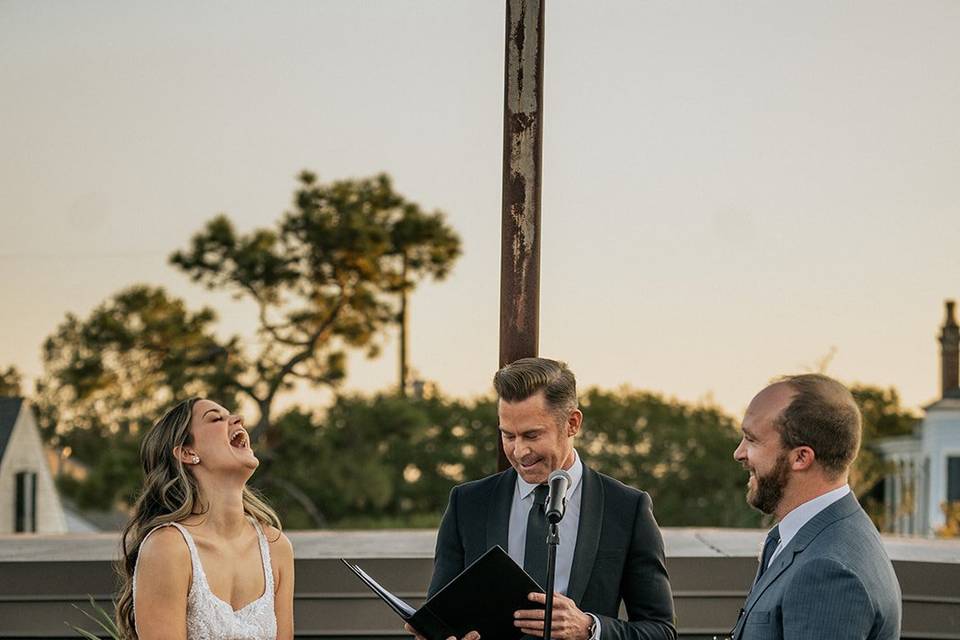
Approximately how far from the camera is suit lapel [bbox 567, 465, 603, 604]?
3.42 m

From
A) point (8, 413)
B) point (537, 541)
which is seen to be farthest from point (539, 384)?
point (8, 413)

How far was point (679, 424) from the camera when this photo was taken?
29.6 metres

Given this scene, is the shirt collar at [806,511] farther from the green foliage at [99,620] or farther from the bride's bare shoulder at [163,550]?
the green foliage at [99,620]

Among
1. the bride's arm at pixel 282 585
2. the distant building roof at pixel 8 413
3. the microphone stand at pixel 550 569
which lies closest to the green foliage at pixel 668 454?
the distant building roof at pixel 8 413

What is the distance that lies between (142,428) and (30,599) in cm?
1519

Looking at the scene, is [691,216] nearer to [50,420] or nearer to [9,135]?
[9,135]

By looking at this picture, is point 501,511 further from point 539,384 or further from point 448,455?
point 448,455

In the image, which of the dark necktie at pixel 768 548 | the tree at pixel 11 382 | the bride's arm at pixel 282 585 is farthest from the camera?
the tree at pixel 11 382

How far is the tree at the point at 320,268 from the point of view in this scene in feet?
61.5

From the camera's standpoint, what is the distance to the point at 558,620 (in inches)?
126

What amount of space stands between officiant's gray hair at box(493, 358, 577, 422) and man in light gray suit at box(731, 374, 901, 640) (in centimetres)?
86

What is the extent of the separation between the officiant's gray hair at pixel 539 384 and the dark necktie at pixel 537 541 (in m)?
0.22

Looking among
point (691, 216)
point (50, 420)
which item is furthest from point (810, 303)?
point (50, 420)

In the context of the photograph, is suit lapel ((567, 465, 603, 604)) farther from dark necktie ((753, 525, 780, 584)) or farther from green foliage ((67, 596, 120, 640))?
green foliage ((67, 596, 120, 640))
